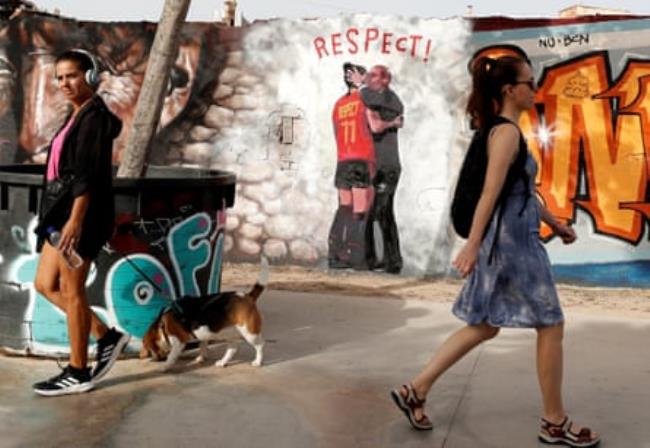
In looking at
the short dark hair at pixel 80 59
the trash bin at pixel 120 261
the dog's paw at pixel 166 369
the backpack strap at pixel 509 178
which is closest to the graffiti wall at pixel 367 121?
the trash bin at pixel 120 261

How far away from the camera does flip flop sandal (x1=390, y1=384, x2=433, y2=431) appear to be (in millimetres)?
4086

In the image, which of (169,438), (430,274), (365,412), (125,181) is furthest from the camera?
(430,274)

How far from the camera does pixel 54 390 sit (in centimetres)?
449

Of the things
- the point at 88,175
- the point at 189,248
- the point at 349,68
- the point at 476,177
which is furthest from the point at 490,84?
the point at 349,68

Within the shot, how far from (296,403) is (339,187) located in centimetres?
470

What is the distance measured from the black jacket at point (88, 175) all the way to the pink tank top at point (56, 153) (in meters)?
0.03

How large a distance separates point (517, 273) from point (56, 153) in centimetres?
235

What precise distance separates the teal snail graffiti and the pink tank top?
744mm

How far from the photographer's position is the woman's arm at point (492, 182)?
3818 millimetres

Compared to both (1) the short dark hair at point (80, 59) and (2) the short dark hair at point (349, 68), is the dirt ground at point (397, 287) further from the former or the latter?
(1) the short dark hair at point (80, 59)

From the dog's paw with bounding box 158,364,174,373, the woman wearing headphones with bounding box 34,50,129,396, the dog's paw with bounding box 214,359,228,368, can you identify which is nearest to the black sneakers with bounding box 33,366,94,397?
the woman wearing headphones with bounding box 34,50,129,396

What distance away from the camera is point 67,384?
4.53 m

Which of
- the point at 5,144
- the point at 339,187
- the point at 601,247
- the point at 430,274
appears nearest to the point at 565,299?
the point at 601,247

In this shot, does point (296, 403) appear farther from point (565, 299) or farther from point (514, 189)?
point (565, 299)
